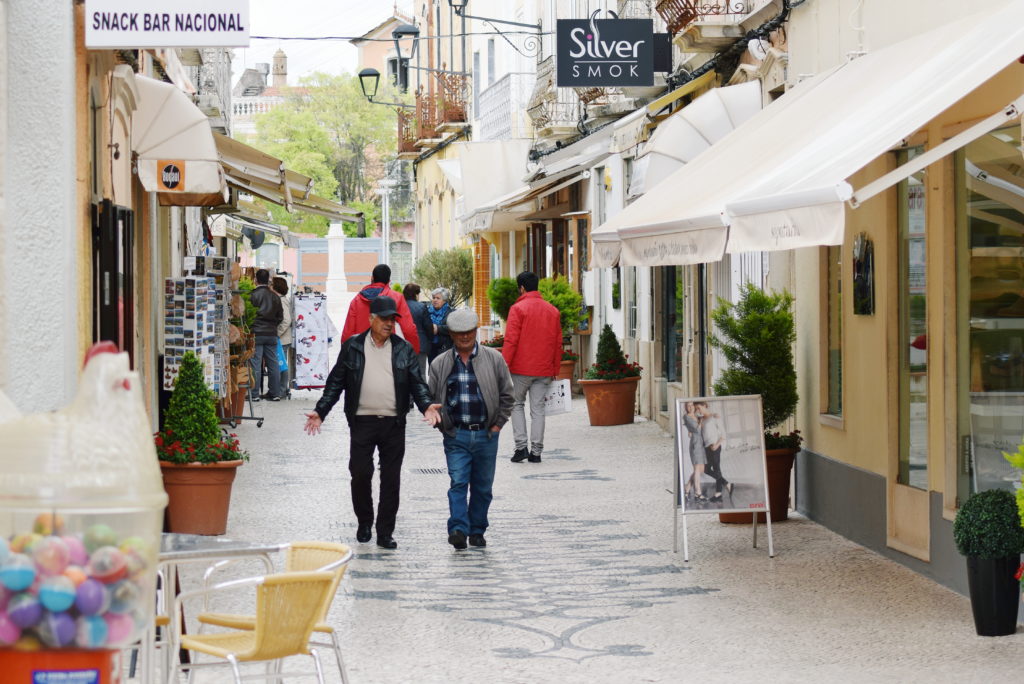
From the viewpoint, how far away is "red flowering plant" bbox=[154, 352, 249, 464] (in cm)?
1080

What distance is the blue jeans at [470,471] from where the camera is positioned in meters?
10.7

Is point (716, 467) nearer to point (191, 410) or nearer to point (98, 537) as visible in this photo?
point (191, 410)

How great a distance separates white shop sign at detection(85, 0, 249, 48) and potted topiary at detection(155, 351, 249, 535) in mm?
3102

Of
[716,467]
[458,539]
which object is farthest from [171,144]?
[716,467]

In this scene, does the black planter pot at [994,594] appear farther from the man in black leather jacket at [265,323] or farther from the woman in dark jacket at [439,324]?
the man in black leather jacket at [265,323]

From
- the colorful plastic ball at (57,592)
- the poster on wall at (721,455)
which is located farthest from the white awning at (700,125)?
the colorful plastic ball at (57,592)

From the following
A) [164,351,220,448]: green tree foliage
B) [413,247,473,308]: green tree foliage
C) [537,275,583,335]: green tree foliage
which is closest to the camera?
→ [164,351,220,448]: green tree foliage

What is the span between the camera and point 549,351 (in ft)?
52.5

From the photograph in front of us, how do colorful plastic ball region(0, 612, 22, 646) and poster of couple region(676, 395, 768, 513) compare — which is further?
poster of couple region(676, 395, 768, 513)

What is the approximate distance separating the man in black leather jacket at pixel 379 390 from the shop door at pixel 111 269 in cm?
151

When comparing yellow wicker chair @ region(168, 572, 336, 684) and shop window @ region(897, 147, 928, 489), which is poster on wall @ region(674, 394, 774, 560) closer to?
shop window @ region(897, 147, 928, 489)

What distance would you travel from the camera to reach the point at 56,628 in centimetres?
371

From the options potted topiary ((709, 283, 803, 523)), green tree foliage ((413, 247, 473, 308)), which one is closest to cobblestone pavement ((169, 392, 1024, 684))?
potted topiary ((709, 283, 803, 523))

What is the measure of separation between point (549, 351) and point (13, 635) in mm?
12421
